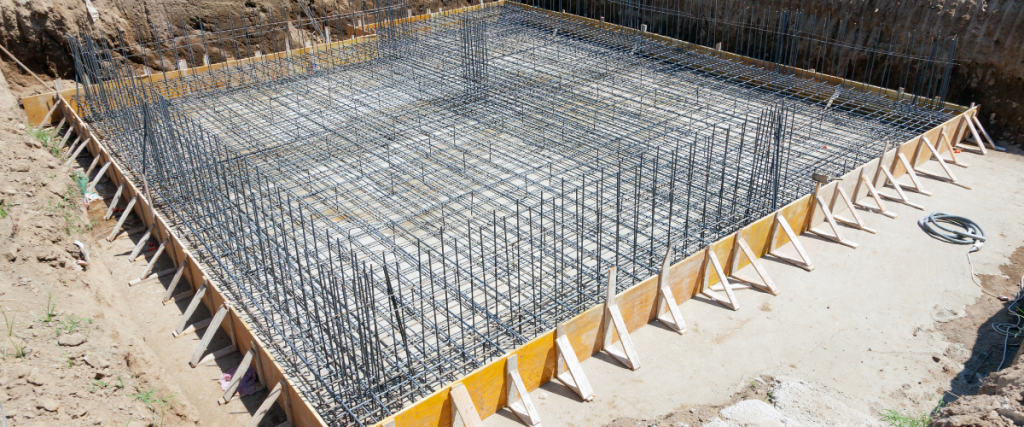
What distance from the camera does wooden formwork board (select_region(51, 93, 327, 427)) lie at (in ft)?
20.7

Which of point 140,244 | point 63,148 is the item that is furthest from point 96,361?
point 63,148

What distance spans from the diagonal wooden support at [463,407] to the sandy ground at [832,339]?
0.67 metres

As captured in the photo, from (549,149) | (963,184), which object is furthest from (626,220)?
(963,184)

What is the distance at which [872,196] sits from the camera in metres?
10.6

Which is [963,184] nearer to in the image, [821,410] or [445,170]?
[821,410]

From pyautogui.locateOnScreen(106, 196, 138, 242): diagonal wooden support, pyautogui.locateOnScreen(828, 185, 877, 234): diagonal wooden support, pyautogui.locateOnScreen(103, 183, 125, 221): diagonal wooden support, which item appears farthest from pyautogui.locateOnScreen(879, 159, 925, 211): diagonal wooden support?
pyautogui.locateOnScreen(103, 183, 125, 221): diagonal wooden support

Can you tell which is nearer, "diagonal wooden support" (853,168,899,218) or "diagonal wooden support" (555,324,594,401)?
"diagonal wooden support" (555,324,594,401)

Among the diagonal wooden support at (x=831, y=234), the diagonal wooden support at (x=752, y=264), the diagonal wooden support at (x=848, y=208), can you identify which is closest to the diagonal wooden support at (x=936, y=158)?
the diagonal wooden support at (x=848, y=208)

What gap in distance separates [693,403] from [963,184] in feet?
23.9

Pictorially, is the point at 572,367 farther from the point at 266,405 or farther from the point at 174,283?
the point at 174,283

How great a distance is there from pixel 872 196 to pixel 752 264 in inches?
127

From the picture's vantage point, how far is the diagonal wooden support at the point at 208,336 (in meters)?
7.37

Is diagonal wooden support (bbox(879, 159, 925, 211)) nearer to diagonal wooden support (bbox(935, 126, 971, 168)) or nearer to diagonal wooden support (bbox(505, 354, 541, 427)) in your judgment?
diagonal wooden support (bbox(935, 126, 971, 168))

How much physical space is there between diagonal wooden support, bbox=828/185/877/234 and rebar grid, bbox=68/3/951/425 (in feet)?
1.26
